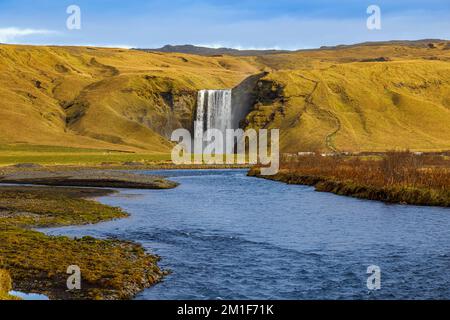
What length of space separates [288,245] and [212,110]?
517ft

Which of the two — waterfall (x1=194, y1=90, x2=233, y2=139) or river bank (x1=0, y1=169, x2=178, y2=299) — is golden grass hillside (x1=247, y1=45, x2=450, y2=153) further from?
river bank (x1=0, y1=169, x2=178, y2=299)

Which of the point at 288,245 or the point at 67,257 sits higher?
the point at 67,257

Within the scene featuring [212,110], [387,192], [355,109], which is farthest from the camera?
[212,110]

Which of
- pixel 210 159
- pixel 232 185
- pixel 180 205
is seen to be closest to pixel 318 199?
pixel 180 205

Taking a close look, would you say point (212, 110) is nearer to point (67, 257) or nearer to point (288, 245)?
point (288, 245)

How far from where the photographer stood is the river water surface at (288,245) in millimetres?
23906

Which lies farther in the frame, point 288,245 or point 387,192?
point 387,192

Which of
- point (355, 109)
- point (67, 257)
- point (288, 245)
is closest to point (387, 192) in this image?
point (288, 245)

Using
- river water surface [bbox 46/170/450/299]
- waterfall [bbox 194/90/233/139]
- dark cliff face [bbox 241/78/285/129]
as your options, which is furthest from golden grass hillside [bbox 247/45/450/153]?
river water surface [bbox 46/170/450/299]

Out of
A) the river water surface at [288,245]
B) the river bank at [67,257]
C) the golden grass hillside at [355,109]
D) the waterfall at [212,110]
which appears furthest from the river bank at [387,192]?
the waterfall at [212,110]

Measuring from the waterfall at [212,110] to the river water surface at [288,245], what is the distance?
129447mm

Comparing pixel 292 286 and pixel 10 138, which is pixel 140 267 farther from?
pixel 10 138

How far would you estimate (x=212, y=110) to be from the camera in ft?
623
